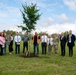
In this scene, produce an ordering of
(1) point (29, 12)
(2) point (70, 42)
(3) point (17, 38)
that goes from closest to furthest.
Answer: (2) point (70, 42) < (3) point (17, 38) < (1) point (29, 12)

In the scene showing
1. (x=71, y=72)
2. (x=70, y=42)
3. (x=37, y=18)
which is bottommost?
(x=71, y=72)

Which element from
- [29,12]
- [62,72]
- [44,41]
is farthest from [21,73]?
[29,12]

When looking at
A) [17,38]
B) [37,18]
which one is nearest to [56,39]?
[17,38]

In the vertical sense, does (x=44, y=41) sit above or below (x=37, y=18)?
below

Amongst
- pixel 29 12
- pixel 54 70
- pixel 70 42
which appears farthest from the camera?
pixel 29 12

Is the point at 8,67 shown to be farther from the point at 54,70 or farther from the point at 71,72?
the point at 71,72

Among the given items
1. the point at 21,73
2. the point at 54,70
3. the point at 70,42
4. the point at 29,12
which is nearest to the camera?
the point at 21,73

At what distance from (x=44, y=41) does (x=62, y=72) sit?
9.99 m

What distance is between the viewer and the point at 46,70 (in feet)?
43.7

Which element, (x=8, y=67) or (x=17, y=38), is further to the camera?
(x=17, y=38)

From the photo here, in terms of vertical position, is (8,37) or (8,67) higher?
(8,37)

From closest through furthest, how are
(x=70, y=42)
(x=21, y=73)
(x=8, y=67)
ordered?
(x=21, y=73)
(x=8, y=67)
(x=70, y=42)

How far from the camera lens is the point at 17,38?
875 inches

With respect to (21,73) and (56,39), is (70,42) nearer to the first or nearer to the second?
(56,39)
